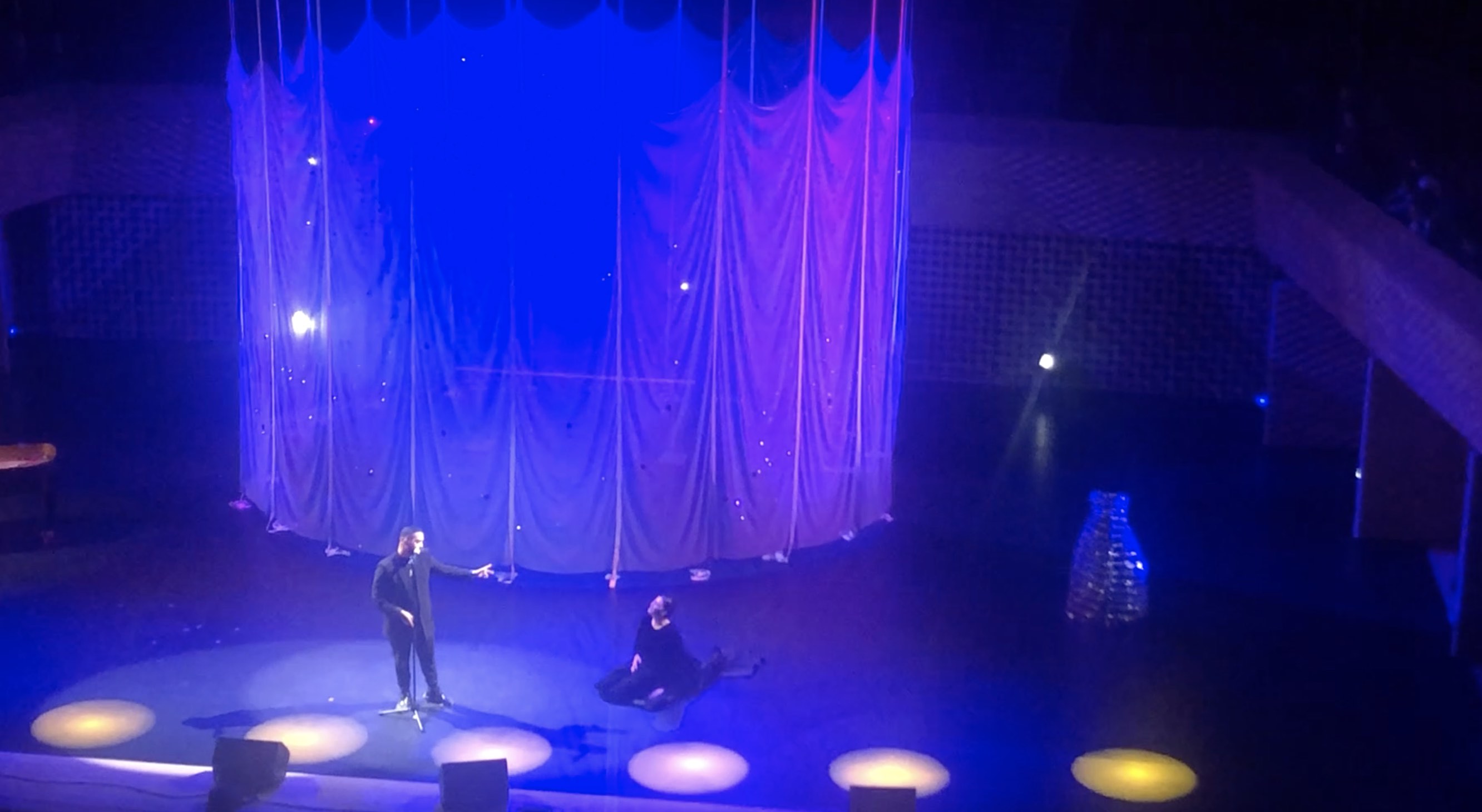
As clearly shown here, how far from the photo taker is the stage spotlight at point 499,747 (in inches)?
→ 289

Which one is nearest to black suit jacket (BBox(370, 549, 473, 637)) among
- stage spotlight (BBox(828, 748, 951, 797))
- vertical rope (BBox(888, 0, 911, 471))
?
stage spotlight (BBox(828, 748, 951, 797))

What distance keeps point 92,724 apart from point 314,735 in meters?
1.26

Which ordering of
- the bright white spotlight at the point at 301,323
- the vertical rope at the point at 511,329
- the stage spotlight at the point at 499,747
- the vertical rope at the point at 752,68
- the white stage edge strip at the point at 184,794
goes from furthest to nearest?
1. the bright white spotlight at the point at 301,323
2. the vertical rope at the point at 752,68
3. the vertical rope at the point at 511,329
4. the stage spotlight at the point at 499,747
5. the white stage edge strip at the point at 184,794

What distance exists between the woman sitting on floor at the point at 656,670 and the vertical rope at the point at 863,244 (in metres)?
3.45

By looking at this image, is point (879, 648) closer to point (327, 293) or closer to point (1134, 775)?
point (1134, 775)

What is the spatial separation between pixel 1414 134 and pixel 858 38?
25.2ft

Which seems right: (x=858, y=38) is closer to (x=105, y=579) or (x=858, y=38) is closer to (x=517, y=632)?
(x=517, y=632)

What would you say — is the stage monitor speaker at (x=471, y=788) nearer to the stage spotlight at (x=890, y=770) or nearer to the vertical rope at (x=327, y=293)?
the stage spotlight at (x=890, y=770)

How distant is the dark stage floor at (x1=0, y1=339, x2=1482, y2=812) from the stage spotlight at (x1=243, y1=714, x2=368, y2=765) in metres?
0.11

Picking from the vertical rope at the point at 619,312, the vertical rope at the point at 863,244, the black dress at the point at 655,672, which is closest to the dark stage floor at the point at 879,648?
the black dress at the point at 655,672

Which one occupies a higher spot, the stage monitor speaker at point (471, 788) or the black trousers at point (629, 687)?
the black trousers at point (629, 687)

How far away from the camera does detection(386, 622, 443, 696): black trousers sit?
775cm

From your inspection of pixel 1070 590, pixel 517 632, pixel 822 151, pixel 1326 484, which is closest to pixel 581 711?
pixel 517 632

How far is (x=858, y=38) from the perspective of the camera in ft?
34.1
